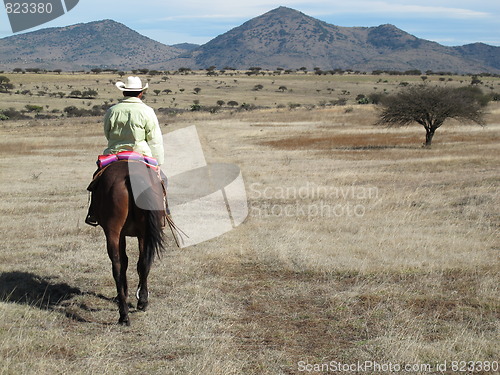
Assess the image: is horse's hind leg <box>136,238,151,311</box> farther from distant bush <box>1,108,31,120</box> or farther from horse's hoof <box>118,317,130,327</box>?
distant bush <box>1,108,31,120</box>

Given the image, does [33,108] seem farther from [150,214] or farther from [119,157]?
[150,214]

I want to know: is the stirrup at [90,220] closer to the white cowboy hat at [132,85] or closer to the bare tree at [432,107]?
the white cowboy hat at [132,85]

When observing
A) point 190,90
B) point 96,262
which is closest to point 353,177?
point 96,262

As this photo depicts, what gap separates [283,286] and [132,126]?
3.05 metres

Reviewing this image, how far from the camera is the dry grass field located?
17.6ft

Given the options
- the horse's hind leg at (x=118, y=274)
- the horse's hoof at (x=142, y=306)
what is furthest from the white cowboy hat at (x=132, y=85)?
the horse's hoof at (x=142, y=306)

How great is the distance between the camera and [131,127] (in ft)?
21.9

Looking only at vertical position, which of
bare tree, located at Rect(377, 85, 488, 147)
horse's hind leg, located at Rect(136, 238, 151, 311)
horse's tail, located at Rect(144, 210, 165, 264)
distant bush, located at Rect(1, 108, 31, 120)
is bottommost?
distant bush, located at Rect(1, 108, 31, 120)

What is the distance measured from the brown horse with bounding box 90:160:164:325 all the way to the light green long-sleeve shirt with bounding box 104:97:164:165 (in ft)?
1.05

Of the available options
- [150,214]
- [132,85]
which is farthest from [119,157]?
[132,85]

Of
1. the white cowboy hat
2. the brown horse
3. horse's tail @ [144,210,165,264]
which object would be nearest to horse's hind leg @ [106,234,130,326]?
the brown horse

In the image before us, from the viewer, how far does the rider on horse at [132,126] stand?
6.68 m

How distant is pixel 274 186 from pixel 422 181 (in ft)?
16.1

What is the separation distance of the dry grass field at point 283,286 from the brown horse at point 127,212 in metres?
0.53
